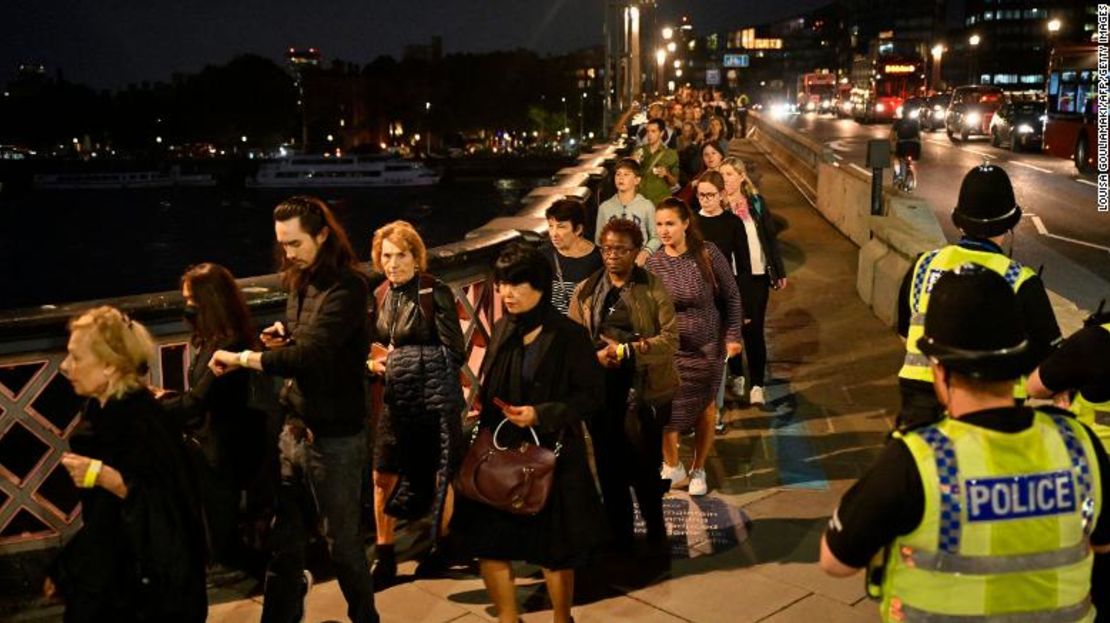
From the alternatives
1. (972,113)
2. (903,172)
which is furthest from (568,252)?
(972,113)

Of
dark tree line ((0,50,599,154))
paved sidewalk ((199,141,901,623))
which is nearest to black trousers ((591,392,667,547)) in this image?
paved sidewalk ((199,141,901,623))

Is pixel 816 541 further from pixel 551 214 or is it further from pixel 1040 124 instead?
pixel 1040 124

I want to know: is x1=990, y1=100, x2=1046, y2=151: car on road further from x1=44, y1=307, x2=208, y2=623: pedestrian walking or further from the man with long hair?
x1=44, y1=307, x2=208, y2=623: pedestrian walking

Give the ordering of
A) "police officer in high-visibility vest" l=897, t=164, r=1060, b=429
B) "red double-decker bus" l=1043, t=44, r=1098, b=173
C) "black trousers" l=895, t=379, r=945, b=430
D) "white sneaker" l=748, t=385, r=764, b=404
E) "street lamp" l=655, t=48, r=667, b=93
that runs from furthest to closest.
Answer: "street lamp" l=655, t=48, r=667, b=93, "red double-decker bus" l=1043, t=44, r=1098, b=173, "white sneaker" l=748, t=385, r=764, b=404, "black trousers" l=895, t=379, r=945, b=430, "police officer in high-visibility vest" l=897, t=164, r=1060, b=429

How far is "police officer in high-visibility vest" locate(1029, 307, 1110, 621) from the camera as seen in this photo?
3.52 metres

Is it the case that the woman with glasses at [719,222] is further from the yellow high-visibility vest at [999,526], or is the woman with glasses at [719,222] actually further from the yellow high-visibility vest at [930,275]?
the yellow high-visibility vest at [999,526]

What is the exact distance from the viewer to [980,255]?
4164 mm

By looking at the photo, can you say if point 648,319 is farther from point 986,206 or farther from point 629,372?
point 986,206

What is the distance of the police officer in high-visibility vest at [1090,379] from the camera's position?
11.6 feet

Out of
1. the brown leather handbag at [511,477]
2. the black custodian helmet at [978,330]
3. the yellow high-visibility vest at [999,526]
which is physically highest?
the black custodian helmet at [978,330]

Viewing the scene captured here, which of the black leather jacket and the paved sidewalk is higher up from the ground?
the black leather jacket

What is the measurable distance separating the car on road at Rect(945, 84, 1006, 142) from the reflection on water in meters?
65.3

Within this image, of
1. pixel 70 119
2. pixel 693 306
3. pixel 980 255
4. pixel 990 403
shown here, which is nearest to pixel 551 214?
pixel 693 306

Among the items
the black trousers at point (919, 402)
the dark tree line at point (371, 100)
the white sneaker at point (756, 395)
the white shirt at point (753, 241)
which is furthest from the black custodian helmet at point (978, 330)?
the dark tree line at point (371, 100)
